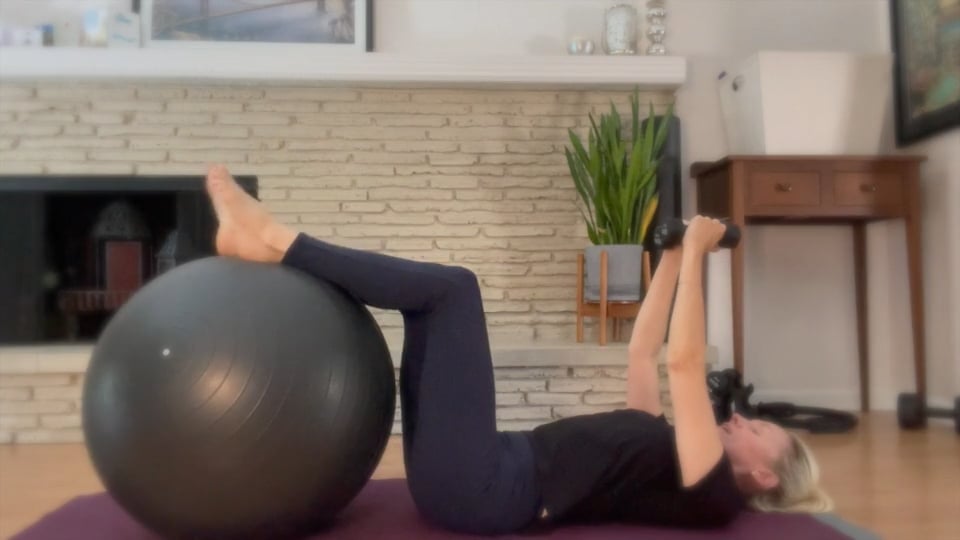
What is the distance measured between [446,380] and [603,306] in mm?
1642

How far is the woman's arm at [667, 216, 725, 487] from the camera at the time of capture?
158 cm

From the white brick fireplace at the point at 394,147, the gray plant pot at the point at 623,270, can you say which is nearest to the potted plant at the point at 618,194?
the gray plant pot at the point at 623,270

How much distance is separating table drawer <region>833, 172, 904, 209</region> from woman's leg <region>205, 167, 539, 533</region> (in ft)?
6.93

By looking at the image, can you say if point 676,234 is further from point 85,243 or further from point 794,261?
point 85,243

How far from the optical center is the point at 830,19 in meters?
3.79

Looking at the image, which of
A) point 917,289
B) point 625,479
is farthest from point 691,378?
point 917,289

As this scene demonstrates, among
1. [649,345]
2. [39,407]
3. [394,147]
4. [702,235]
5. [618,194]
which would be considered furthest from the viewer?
[394,147]

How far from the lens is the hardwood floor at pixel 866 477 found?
1.99 m

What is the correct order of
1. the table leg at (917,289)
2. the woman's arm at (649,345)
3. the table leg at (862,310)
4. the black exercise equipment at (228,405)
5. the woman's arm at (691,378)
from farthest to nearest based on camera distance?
the table leg at (862,310) < the table leg at (917,289) < the woman's arm at (649,345) < the woman's arm at (691,378) < the black exercise equipment at (228,405)

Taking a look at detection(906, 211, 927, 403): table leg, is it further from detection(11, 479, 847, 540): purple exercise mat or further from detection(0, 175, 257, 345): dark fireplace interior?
detection(0, 175, 257, 345): dark fireplace interior

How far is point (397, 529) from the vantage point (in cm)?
176

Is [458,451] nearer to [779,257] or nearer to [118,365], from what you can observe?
[118,365]

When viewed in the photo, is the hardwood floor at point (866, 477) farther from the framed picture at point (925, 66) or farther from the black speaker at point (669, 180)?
the framed picture at point (925, 66)

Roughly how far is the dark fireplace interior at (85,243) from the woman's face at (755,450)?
246cm
